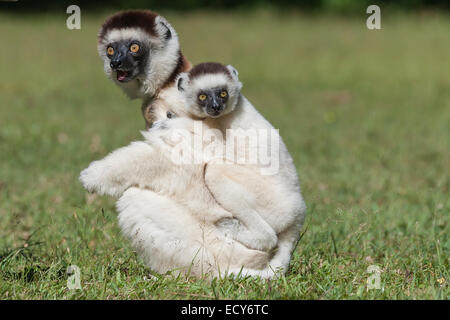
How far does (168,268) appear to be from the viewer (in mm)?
3564

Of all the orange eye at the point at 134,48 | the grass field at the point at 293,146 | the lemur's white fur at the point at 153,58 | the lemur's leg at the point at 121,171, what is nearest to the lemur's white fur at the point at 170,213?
the lemur's leg at the point at 121,171

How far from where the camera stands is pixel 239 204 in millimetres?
3439

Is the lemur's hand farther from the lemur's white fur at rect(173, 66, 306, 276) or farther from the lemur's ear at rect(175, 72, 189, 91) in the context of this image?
the lemur's ear at rect(175, 72, 189, 91)

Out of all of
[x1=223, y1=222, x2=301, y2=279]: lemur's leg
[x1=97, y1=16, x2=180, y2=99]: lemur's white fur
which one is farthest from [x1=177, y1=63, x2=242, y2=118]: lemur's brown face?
[x1=223, y1=222, x2=301, y2=279]: lemur's leg

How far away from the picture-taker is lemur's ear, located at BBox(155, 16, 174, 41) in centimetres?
405

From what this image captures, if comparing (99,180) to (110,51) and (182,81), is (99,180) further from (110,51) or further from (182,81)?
(110,51)

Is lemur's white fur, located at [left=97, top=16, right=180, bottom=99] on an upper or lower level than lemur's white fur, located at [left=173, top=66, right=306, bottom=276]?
upper

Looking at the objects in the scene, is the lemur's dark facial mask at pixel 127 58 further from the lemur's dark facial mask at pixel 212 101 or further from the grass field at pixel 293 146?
the grass field at pixel 293 146

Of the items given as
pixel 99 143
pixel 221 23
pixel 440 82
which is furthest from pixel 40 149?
pixel 221 23

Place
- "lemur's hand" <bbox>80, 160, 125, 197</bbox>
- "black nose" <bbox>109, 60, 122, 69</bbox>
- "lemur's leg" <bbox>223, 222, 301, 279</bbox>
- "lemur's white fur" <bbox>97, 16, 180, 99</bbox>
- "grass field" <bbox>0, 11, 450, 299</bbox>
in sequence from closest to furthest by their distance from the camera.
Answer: "lemur's hand" <bbox>80, 160, 125, 197</bbox>, "lemur's leg" <bbox>223, 222, 301, 279</bbox>, "grass field" <bbox>0, 11, 450, 299</bbox>, "black nose" <bbox>109, 60, 122, 69</bbox>, "lemur's white fur" <bbox>97, 16, 180, 99</bbox>

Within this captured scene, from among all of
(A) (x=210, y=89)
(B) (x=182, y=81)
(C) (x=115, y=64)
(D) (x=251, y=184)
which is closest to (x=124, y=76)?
(C) (x=115, y=64)

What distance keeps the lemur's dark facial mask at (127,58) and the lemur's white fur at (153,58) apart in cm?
3

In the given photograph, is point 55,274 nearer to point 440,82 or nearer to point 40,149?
point 40,149

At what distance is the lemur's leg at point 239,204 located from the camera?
345 centimetres
